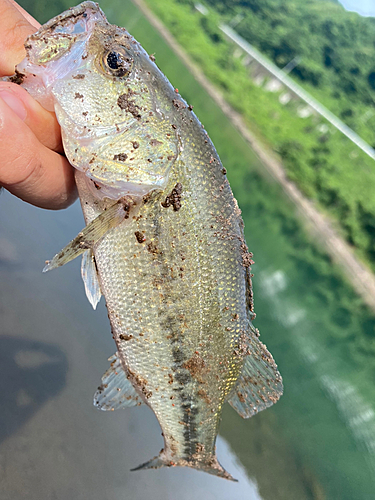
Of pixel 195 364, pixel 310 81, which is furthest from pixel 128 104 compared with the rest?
pixel 310 81

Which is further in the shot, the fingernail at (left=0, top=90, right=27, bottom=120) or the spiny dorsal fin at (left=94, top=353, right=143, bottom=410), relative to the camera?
the spiny dorsal fin at (left=94, top=353, right=143, bottom=410)

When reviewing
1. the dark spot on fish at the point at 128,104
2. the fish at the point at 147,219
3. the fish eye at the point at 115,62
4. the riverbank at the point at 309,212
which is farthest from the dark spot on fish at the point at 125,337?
the riverbank at the point at 309,212

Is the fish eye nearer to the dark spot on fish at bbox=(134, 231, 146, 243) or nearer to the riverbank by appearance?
the dark spot on fish at bbox=(134, 231, 146, 243)

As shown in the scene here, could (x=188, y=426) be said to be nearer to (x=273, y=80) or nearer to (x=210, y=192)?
(x=210, y=192)

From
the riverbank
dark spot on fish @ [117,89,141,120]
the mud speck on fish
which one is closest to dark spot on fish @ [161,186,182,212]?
the mud speck on fish

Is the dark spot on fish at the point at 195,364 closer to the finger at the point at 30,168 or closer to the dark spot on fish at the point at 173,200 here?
the dark spot on fish at the point at 173,200

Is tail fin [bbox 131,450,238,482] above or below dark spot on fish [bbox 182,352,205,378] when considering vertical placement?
below

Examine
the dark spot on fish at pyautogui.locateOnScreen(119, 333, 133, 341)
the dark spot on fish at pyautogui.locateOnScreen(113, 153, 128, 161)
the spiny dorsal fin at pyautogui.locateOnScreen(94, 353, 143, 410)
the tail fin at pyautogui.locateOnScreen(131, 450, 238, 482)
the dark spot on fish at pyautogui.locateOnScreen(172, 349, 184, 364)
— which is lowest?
the tail fin at pyautogui.locateOnScreen(131, 450, 238, 482)
